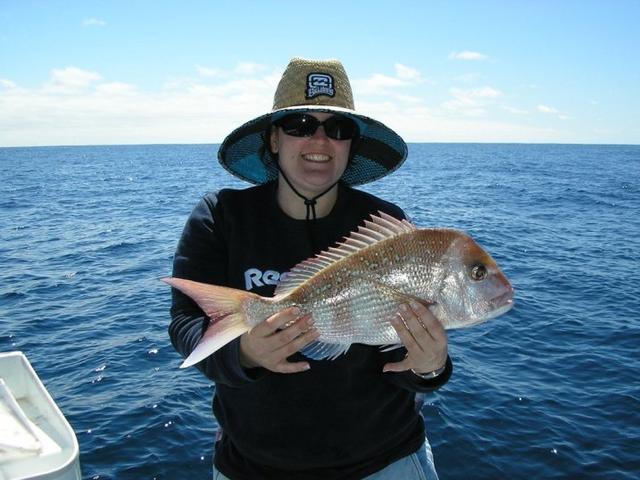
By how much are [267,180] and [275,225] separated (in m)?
0.81

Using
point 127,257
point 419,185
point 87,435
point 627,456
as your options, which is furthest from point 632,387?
point 419,185

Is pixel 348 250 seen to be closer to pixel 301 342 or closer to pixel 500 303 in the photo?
pixel 301 342

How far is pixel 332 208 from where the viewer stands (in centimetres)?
393

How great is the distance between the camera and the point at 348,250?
3260 mm

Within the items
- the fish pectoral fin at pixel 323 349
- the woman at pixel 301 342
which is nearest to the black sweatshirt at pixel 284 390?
the woman at pixel 301 342

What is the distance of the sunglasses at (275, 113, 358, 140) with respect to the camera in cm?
361

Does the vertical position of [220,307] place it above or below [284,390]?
above

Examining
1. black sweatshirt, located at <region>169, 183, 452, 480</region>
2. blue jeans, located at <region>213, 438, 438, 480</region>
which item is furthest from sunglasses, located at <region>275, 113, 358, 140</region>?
blue jeans, located at <region>213, 438, 438, 480</region>

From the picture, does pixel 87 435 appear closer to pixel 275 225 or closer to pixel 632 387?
pixel 275 225

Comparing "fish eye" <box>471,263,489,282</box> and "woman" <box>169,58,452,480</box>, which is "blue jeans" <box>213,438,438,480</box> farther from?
"fish eye" <box>471,263,489,282</box>

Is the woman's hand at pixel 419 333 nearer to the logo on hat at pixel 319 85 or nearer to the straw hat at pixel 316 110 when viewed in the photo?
the straw hat at pixel 316 110

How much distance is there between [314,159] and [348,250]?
2.50ft

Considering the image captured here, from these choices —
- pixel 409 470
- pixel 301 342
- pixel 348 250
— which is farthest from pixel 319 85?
pixel 409 470

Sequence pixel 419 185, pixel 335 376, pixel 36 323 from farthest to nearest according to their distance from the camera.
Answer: pixel 419 185 → pixel 36 323 → pixel 335 376
